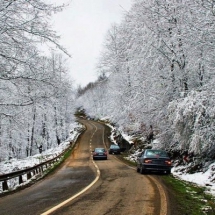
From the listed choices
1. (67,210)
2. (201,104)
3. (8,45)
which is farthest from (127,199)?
(201,104)

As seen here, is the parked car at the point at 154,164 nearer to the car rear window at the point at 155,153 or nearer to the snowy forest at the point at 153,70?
the car rear window at the point at 155,153

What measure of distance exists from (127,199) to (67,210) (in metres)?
2.38

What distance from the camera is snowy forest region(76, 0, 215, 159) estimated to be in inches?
573

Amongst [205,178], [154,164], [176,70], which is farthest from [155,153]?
[176,70]

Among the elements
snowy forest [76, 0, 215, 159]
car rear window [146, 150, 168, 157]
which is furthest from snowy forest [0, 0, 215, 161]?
car rear window [146, 150, 168, 157]

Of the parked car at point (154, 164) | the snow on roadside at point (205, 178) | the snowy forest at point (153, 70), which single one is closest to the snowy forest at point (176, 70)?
the snowy forest at point (153, 70)

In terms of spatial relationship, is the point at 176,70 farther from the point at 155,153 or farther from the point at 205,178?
the point at 205,178

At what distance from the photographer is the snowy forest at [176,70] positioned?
573 inches

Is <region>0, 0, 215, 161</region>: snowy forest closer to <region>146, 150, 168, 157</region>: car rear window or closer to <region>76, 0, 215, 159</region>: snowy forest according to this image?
<region>76, 0, 215, 159</region>: snowy forest

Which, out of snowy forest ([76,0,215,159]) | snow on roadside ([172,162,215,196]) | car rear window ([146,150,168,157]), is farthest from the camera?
car rear window ([146,150,168,157])

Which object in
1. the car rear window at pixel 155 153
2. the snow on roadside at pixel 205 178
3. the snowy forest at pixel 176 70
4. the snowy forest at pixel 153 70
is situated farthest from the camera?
the car rear window at pixel 155 153

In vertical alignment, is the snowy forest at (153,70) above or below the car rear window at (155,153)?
above

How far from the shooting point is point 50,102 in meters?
11.5

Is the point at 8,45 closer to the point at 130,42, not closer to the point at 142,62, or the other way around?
the point at 142,62
